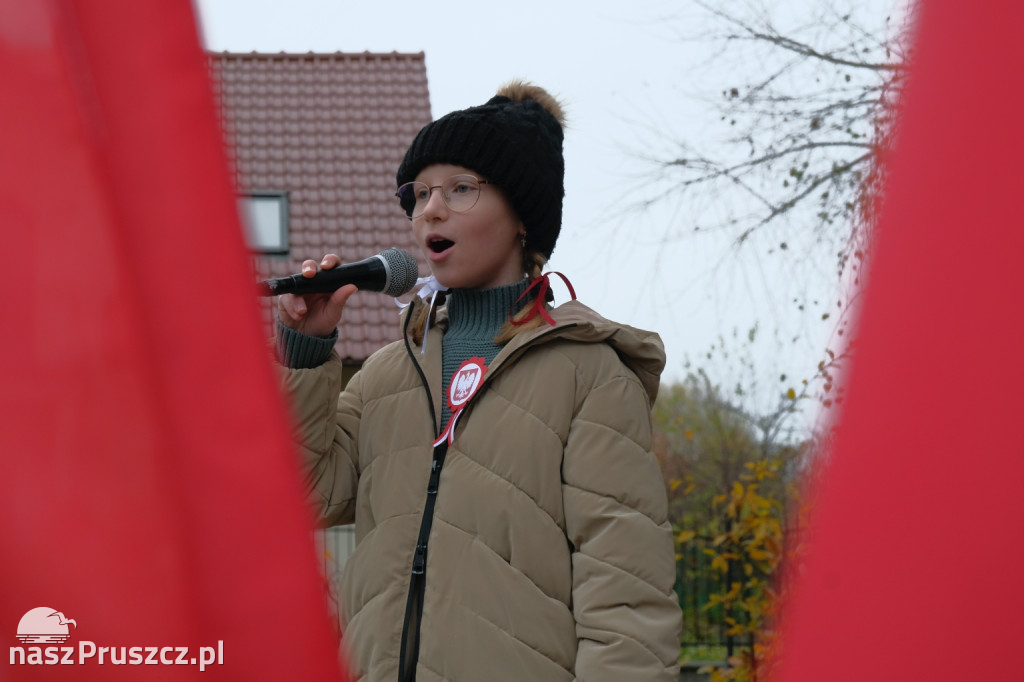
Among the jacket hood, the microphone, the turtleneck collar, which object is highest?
the microphone

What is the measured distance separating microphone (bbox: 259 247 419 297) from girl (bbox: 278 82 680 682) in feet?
0.09

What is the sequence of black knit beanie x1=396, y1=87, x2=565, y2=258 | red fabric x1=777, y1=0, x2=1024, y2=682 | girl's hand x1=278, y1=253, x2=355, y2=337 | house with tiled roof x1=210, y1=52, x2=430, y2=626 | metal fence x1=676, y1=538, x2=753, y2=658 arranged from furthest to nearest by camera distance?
house with tiled roof x1=210, y1=52, x2=430, y2=626
metal fence x1=676, y1=538, x2=753, y2=658
black knit beanie x1=396, y1=87, x2=565, y2=258
girl's hand x1=278, y1=253, x2=355, y2=337
red fabric x1=777, y1=0, x2=1024, y2=682

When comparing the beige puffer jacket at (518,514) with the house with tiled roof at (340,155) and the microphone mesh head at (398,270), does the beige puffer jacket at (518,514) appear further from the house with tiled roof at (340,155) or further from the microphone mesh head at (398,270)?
the house with tiled roof at (340,155)

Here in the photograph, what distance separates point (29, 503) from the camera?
42 cm

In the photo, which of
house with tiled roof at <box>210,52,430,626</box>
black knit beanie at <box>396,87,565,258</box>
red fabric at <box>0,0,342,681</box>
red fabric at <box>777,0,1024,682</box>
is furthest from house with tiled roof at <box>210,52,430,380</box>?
red fabric at <box>777,0,1024,682</box>

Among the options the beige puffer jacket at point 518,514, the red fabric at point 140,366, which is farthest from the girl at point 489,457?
the red fabric at point 140,366

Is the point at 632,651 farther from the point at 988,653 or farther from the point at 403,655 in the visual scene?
the point at 988,653

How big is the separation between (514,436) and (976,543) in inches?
52.4

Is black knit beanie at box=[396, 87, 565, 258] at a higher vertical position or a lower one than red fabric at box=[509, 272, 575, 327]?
higher

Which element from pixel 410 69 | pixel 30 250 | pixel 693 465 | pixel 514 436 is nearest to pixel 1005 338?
pixel 30 250

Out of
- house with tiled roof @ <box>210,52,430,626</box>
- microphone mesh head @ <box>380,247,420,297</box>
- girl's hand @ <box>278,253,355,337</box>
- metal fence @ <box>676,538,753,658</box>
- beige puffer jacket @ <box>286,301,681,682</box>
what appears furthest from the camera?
house with tiled roof @ <box>210,52,430,626</box>

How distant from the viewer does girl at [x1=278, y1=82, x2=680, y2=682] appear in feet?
4.98

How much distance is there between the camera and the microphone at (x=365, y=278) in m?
1.60

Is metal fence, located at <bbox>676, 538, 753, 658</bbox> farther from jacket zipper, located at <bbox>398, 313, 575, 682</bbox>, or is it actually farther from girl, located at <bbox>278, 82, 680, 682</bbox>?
jacket zipper, located at <bbox>398, 313, 575, 682</bbox>
